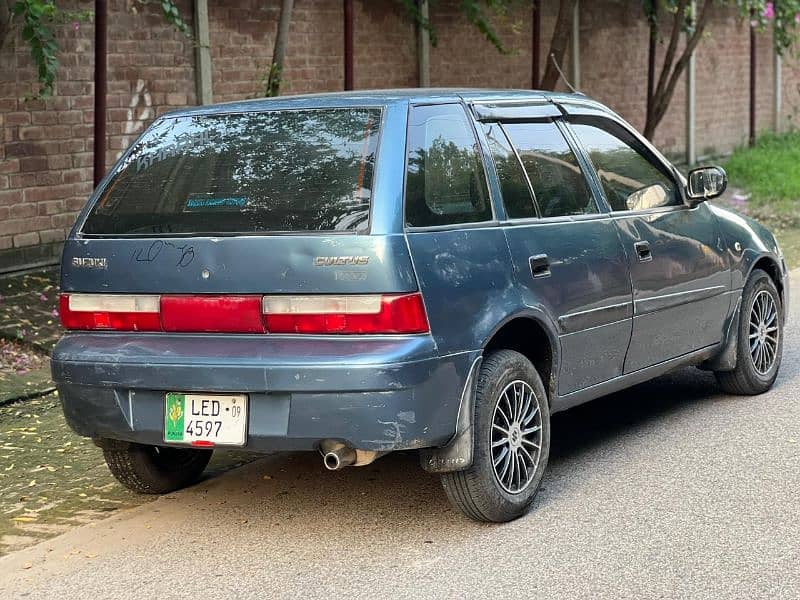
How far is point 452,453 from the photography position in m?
5.22

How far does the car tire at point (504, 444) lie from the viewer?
5.31 meters

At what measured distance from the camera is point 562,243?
5945 millimetres

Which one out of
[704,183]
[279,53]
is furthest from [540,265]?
[279,53]

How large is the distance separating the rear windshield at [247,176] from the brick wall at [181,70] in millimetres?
5124

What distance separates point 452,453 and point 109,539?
4.60 ft

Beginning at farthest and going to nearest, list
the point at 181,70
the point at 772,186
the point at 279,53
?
the point at 772,186 → the point at 181,70 → the point at 279,53

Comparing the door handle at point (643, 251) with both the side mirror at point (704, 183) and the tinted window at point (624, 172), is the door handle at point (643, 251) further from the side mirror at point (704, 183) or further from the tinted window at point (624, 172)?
the side mirror at point (704, 183)

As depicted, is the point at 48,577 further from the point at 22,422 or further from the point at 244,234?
the point at 22,422

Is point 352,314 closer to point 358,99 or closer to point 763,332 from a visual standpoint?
point 358,99

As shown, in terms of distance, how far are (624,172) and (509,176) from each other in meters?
→ 1.11

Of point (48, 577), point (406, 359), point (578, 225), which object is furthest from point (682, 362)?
point (48, 577)

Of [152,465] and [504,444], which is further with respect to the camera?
[152,465]

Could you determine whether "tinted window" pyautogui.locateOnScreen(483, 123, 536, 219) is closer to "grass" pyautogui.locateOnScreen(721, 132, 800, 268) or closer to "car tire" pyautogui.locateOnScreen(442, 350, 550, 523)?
"car tire" pyautogui.locateOnScreen(442, 350, 550, 523)

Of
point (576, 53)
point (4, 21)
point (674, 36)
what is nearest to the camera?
point (4, 21)
